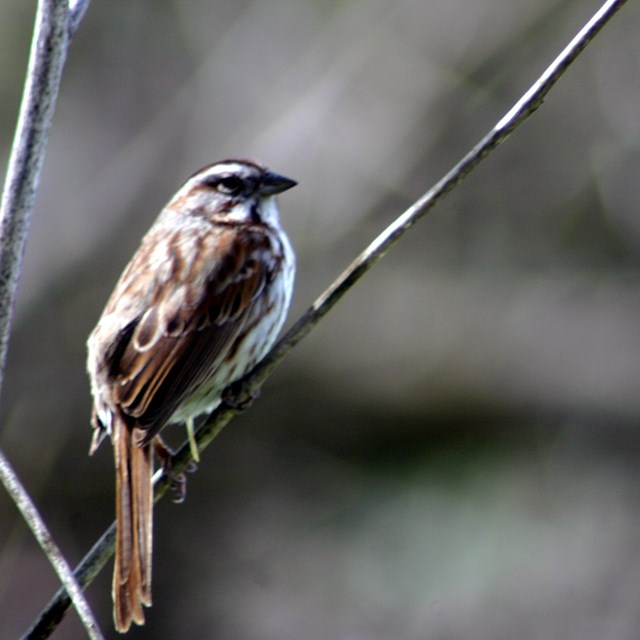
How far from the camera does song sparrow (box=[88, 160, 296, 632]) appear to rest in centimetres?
377

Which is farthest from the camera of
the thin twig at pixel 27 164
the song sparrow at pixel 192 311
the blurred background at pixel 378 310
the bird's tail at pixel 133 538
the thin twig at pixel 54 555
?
the blurred background at pixel 378 310

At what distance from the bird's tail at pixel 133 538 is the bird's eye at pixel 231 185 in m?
1.16

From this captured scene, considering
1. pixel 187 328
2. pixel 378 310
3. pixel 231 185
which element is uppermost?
pixel 231 185

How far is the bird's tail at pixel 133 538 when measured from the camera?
121 inches

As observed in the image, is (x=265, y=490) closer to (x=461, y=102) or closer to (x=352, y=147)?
(x=352, y=147)

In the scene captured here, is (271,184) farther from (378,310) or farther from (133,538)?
(378,310)

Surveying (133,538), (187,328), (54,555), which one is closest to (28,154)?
(54,555)

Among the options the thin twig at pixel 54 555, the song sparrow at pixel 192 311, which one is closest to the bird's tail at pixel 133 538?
the song sparrow at pixel 192 311

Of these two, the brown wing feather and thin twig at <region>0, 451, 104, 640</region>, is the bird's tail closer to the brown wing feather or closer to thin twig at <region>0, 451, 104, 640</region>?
the brown wing feather

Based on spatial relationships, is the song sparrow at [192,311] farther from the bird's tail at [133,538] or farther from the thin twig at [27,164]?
the thin twig at [27,164]

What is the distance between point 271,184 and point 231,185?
6.0 inches

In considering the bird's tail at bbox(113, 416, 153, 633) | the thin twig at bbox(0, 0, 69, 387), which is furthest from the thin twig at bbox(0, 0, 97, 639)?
the bird's tail at bbox(113, 416, 153, 633)

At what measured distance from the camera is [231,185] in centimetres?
438

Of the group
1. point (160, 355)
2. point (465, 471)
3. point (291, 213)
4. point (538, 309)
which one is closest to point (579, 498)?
point (465, 471)
